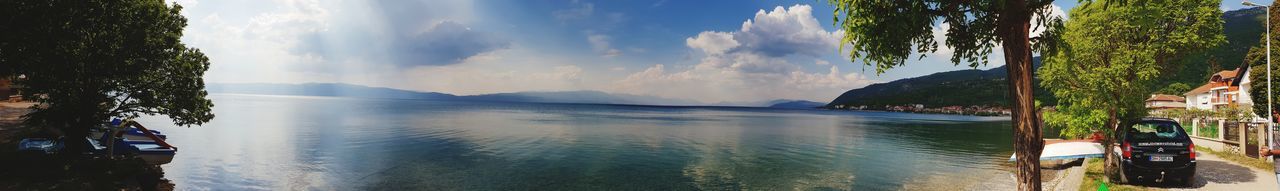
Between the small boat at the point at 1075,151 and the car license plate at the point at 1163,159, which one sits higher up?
the car license plate at the point at 1163,159

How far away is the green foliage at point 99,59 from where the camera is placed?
19.9 m

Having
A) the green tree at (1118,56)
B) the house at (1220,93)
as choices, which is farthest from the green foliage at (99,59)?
the house at (1220,93)

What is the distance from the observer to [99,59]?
77.2ft

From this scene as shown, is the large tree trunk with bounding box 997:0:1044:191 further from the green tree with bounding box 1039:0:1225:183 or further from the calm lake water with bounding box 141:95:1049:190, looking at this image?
the calm lake water with bounding box 141:95:1049:190

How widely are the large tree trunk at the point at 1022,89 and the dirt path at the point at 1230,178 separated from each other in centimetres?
1403

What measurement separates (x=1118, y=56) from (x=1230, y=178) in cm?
572

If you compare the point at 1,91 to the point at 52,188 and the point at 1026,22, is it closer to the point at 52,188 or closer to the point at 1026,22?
the point at 52,188

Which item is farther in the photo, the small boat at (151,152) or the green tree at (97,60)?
the small boat at (151,152)

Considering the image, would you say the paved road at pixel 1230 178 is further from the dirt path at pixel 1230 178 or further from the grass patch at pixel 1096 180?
the grass patch at pixel 1096 180

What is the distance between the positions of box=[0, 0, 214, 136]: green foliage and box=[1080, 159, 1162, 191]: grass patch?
34.2 metres

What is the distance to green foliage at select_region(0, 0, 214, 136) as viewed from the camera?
1991cm

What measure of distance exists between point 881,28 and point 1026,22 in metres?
1.76

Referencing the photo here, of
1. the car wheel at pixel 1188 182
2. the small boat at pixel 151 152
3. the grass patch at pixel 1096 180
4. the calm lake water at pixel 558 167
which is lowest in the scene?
the calm lake water at pixel 558 167

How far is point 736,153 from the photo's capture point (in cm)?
4666
